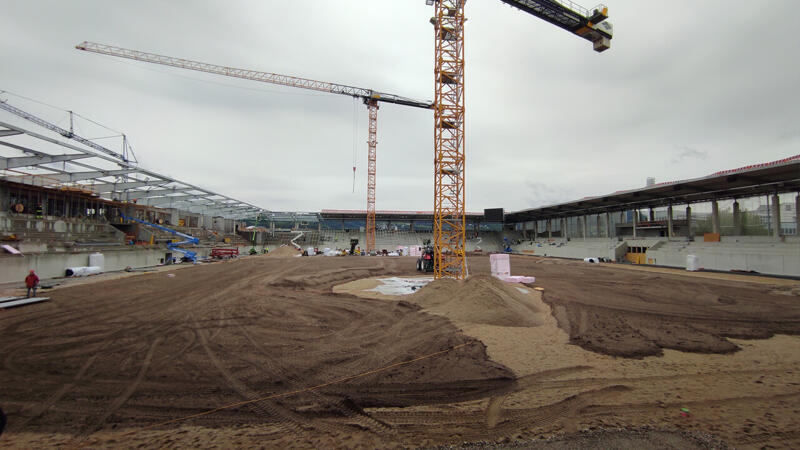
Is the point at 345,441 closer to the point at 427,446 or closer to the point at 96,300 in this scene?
the point at 427,446

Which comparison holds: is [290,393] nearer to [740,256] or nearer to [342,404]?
[342,404]

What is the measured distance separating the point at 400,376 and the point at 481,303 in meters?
5.67

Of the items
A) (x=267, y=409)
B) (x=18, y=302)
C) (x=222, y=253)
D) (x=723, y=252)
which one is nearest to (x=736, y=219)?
(x=723, y=252)

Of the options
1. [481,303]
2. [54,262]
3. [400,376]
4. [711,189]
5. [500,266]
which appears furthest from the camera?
[711,189]

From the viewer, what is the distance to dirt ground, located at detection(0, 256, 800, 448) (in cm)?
402

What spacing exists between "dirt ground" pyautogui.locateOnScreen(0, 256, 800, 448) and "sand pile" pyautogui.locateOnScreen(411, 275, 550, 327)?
0.28ft

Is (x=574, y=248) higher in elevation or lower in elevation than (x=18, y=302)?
higher

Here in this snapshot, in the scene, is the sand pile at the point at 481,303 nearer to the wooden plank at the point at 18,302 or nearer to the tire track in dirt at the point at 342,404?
the tire track in dirt at the point at 342,404

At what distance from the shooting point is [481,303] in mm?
10500

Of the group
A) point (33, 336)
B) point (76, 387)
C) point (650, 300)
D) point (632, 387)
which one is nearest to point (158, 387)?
point (76, 387)

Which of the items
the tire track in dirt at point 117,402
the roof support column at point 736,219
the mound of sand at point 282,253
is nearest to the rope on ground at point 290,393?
the tire track in dirt at point 117,402

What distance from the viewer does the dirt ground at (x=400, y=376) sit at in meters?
4.02

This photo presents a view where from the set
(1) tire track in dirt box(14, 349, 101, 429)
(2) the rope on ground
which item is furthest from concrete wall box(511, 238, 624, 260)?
(1) tire track in dirt box(14, 349, 101, 429)

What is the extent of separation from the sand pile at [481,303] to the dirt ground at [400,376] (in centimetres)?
9
